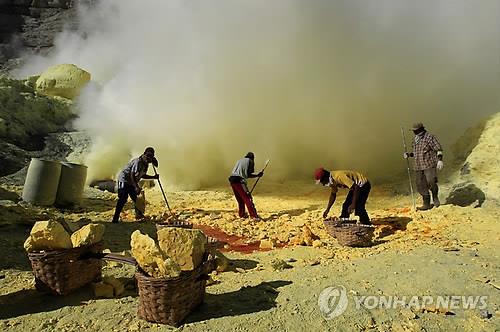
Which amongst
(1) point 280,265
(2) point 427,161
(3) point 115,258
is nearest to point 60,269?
(3) point 115,258

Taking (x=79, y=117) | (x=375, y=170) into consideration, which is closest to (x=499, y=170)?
(x=375, y=170)

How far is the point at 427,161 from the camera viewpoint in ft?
23.4

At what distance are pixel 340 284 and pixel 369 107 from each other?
976 centimetres

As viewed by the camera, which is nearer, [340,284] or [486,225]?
[340,284]

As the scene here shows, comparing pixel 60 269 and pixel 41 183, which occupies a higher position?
pixel 41 183

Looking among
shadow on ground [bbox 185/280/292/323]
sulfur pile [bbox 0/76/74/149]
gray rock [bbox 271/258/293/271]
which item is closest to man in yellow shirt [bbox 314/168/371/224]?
gray rock [bbox 271/258/293/271]

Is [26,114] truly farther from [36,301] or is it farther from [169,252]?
[169,252]

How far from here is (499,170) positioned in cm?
787

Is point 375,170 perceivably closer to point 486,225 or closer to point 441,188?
point 441,188

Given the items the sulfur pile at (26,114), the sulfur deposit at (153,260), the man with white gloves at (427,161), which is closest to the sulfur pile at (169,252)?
the sulfur deposit at (153,260)

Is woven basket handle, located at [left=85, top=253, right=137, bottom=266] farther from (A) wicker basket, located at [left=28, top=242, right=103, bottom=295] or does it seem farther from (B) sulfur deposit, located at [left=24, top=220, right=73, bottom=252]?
(B) sulfur deposit, located at [left=24, top=220, right=73, bottom=252]

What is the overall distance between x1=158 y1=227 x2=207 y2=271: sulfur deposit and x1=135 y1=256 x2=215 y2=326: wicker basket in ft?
0.26

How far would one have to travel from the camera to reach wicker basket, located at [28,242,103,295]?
Result: 3582 mm

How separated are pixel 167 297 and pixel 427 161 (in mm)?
5523
